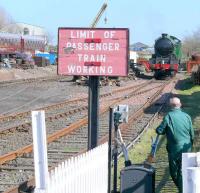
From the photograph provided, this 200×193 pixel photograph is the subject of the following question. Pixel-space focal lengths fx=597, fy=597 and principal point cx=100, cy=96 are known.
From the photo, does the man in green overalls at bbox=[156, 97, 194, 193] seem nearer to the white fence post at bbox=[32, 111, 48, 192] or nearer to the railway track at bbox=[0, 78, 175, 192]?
the railway track at bbox=[0, 78, 175, 192]

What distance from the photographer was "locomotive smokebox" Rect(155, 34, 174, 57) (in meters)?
46.7

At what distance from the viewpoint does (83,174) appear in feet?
23.3

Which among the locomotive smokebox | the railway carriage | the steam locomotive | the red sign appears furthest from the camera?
the railway carriage

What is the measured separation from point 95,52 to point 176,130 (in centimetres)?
168

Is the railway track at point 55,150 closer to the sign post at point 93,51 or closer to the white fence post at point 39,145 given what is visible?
the sign post at point 93,51

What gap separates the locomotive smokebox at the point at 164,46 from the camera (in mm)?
46688

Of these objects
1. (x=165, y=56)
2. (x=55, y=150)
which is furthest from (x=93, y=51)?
(x=165, y=56)

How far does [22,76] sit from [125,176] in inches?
1598

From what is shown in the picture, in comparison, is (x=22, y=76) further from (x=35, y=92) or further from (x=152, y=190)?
(x=152, y=190)

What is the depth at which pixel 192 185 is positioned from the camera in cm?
538

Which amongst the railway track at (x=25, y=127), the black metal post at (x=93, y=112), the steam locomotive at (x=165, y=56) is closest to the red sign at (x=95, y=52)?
the black metal post at (x=93, y=112)

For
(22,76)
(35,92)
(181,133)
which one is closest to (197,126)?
(181,133)

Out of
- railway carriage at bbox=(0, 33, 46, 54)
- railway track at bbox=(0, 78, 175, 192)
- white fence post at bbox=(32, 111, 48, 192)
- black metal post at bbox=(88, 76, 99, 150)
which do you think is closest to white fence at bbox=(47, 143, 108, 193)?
white fence post at bbox=(32, 111, 48, 192)

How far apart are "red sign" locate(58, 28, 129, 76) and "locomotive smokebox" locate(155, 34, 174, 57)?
3805 cm
